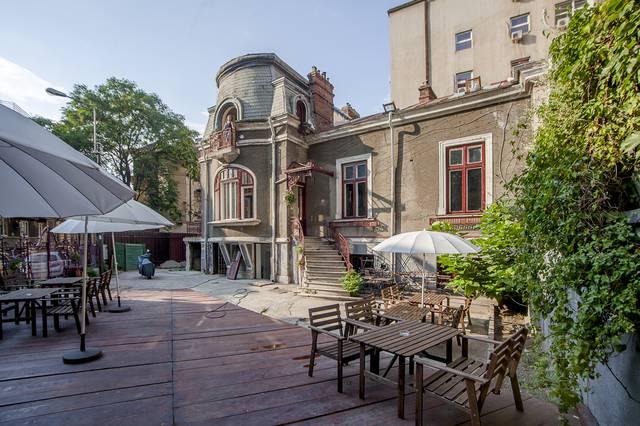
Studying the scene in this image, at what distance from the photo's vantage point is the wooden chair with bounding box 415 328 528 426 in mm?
2650

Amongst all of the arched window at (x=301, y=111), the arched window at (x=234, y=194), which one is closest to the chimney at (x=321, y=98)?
the arched window at (x=301, y=111)

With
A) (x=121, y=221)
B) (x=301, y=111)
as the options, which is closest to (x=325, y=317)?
(x=121, y=221)

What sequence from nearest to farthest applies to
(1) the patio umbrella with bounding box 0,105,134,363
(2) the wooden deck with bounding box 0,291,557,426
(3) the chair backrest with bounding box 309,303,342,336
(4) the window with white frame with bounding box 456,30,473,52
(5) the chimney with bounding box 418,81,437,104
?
(2) the wooden deck with bounding box 0,291,557,426
(1) the patio umbrella with bounding box 0,105,134,363
(3) the chair backrest with bounding box 309,303,342,336
(5) the chimney with bounding box 418,81,437,104
(4) the window with white frame with bounding box 456,30,473,52

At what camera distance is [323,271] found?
1196 cm

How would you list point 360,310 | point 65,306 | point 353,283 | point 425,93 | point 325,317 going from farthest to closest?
point 425,93, point 353,283, point 65,306, point 360,310, point 325,317

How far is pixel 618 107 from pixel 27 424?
5884 millimetres

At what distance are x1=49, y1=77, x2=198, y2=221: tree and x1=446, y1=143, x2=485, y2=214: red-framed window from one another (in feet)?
60.8

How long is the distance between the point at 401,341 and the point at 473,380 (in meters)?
0.91

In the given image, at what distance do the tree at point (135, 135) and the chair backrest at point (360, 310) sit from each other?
67.0 ft

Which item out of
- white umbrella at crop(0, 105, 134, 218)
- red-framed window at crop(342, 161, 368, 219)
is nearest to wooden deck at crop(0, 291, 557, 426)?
white umbrella at crop(0, 105, 134, 218)

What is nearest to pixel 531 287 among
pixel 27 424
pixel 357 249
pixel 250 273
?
pixel 27 424

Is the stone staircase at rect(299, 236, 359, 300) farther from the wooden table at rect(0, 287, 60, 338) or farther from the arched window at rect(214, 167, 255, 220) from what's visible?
the wooden table at rect(0, 287, 60, 338)

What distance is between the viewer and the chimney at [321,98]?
16.4 meters

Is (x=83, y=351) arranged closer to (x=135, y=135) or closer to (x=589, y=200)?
(x=589, y=200)
